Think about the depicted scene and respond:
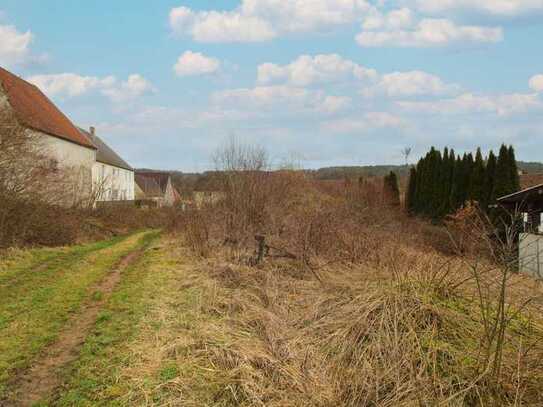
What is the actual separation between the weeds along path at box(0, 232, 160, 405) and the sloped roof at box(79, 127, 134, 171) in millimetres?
34904

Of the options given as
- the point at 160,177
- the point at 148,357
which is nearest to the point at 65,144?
the point at 148,357

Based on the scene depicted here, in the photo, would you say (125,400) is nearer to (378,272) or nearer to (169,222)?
(378,272)

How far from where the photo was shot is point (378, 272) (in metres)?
7.70

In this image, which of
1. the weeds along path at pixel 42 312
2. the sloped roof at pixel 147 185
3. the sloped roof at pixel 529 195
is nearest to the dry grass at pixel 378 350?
the weeds along path at pixel 42 312

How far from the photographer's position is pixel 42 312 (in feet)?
25.1

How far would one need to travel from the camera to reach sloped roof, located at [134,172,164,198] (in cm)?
7056

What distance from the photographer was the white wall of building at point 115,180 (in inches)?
1734

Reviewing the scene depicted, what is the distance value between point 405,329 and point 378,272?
238 centimetres

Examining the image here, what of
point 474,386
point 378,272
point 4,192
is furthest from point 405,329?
point 4,192

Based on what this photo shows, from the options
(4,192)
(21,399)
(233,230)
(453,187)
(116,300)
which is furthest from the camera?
(453,187)

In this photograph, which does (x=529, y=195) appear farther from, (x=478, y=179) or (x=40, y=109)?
(x=40, y=109)

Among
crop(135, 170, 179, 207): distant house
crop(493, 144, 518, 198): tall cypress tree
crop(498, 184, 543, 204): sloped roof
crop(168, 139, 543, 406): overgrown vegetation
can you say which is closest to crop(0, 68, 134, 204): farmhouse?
crop(135, 170, 179, 207): distant house

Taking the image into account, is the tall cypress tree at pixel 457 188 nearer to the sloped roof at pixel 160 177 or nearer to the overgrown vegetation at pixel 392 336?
the overgrown vegetation at pixel 392 336

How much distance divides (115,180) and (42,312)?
4543cm
